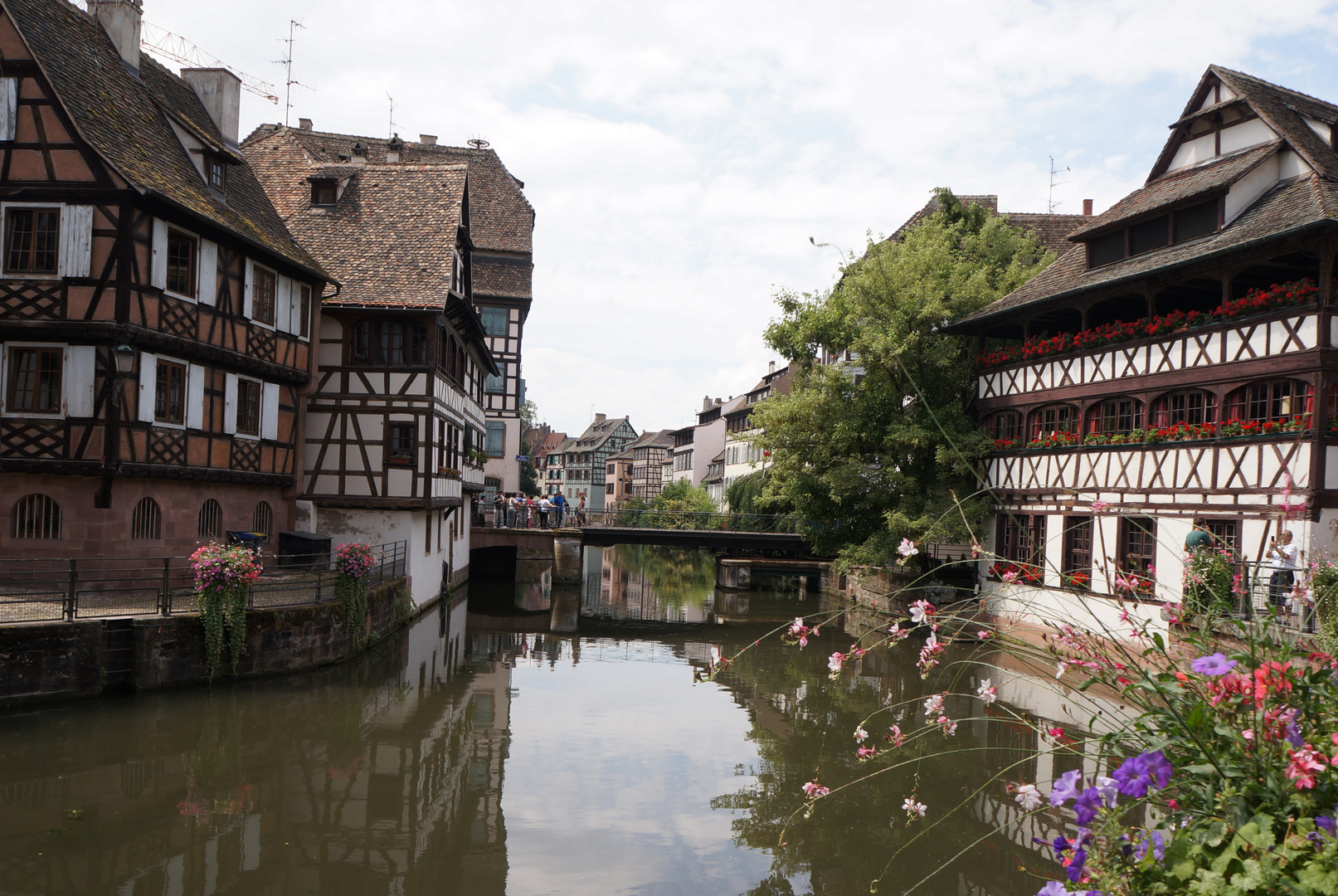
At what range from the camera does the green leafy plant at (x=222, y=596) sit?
47.4ft

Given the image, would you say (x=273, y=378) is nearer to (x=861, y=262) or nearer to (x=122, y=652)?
(x=122, y=652)

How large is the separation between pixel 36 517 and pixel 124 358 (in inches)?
115

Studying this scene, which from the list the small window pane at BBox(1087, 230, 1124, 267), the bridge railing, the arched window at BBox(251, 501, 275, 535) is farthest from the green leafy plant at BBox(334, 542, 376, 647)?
the bridge railing

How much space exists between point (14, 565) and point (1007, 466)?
820 inches

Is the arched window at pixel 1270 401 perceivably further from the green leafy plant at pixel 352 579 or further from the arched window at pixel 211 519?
the arched window at pixel 211 519

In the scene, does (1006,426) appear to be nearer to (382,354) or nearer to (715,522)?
(382,354)

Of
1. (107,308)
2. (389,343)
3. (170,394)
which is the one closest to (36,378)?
(107,308)

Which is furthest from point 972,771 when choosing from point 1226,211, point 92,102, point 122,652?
point 92,102

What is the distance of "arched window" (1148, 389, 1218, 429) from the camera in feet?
63.2

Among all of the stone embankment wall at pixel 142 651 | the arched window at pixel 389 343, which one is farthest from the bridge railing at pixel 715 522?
the stone embankment wall at pixel 142 651

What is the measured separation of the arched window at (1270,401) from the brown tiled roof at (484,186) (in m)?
31.8

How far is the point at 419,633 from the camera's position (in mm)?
22625

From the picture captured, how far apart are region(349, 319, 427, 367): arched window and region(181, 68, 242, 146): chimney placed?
16.7 feet

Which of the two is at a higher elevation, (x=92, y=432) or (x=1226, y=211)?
(x=1226, y=211)
